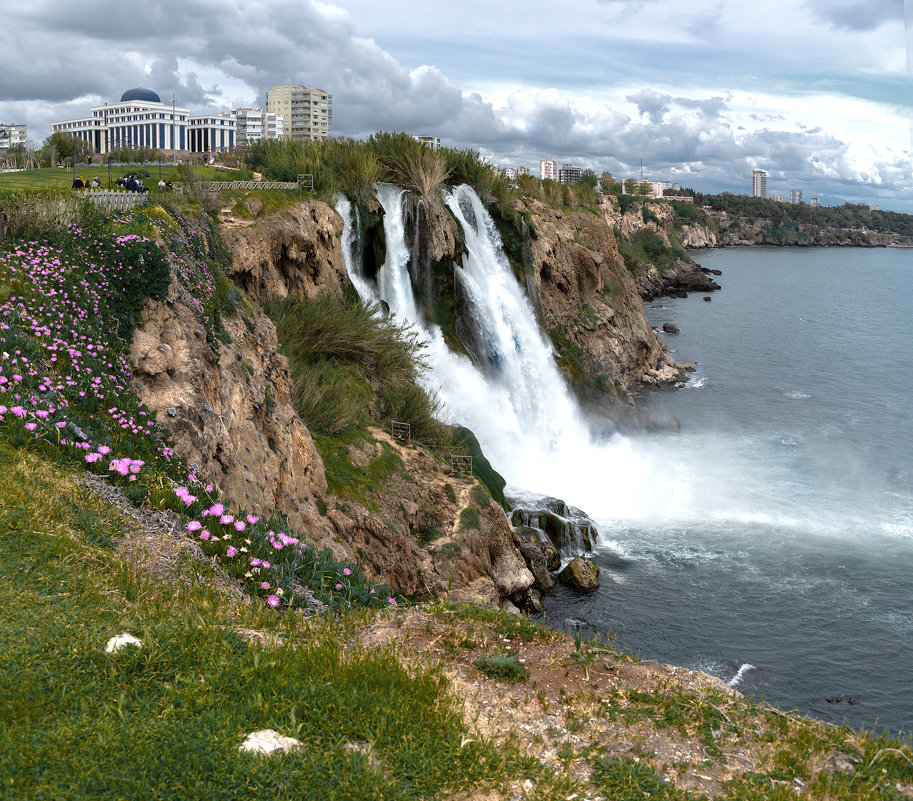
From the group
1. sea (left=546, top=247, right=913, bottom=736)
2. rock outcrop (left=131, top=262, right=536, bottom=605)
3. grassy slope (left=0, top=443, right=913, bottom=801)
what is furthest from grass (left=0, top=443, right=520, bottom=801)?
rock outcrop (left=131, top=262, right=536, bottom=605)

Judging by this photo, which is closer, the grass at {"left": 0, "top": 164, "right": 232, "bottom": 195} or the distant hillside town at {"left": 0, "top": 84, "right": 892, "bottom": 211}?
the grass at {"left": 0, "top": 164, "right": 232, "bottom": 195}

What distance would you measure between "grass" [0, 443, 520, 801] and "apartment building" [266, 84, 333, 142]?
155m

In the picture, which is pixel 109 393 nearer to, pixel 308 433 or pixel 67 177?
pixel 308 433

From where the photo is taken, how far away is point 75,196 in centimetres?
1287

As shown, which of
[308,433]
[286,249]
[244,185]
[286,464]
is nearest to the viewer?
[286,464]

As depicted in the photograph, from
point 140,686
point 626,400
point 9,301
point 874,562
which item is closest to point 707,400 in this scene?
point 626,400

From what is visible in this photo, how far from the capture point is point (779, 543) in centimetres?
2173

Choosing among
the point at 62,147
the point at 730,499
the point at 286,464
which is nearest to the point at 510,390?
the point at 730,499

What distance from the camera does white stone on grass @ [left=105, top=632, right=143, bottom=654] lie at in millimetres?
4941

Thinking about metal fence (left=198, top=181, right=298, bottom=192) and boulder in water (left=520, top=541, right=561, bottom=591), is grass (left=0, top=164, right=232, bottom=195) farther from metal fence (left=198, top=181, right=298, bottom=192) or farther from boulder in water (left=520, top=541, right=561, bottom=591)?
boulder in water (left=520, top=541, right=561, bottom=591)

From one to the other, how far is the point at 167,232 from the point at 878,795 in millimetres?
13406

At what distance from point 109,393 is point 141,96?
15282 cm

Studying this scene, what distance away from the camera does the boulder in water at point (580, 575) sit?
737 inches

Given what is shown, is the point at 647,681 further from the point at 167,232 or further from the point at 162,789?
the point at 167,232
